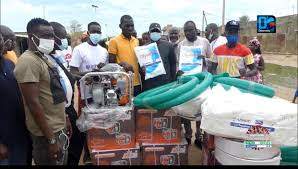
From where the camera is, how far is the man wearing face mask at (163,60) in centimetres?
546

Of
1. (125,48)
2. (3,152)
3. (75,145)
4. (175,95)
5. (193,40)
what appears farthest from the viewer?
(193,40)

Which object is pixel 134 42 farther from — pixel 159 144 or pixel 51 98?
pixel 51 98

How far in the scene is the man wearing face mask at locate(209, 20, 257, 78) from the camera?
218 inches

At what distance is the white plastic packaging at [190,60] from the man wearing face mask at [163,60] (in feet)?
0.42

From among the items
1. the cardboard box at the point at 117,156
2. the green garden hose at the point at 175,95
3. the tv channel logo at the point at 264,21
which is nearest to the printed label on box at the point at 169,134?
the cardboard box at the point at 117,156

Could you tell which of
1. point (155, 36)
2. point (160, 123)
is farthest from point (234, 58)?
point (160, 123)

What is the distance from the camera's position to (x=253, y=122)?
355cm

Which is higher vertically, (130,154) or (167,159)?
(130,154)

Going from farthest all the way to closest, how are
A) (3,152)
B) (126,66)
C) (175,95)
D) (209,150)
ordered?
1. (126,66)
2. (209,150)
3. (175,95)
4. (3,152)

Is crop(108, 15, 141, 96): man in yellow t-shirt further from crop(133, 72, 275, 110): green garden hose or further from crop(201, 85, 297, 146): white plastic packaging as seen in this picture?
crop(201, 85, 297, 146): white plastic packaging

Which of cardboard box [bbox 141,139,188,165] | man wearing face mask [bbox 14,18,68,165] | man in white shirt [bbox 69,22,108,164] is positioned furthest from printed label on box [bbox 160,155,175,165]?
man wearing face mask [bbox 14,18,68,165]

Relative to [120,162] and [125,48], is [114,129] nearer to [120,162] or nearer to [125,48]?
[120,162]

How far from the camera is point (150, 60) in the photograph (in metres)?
5.25

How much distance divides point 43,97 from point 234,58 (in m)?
3.03
